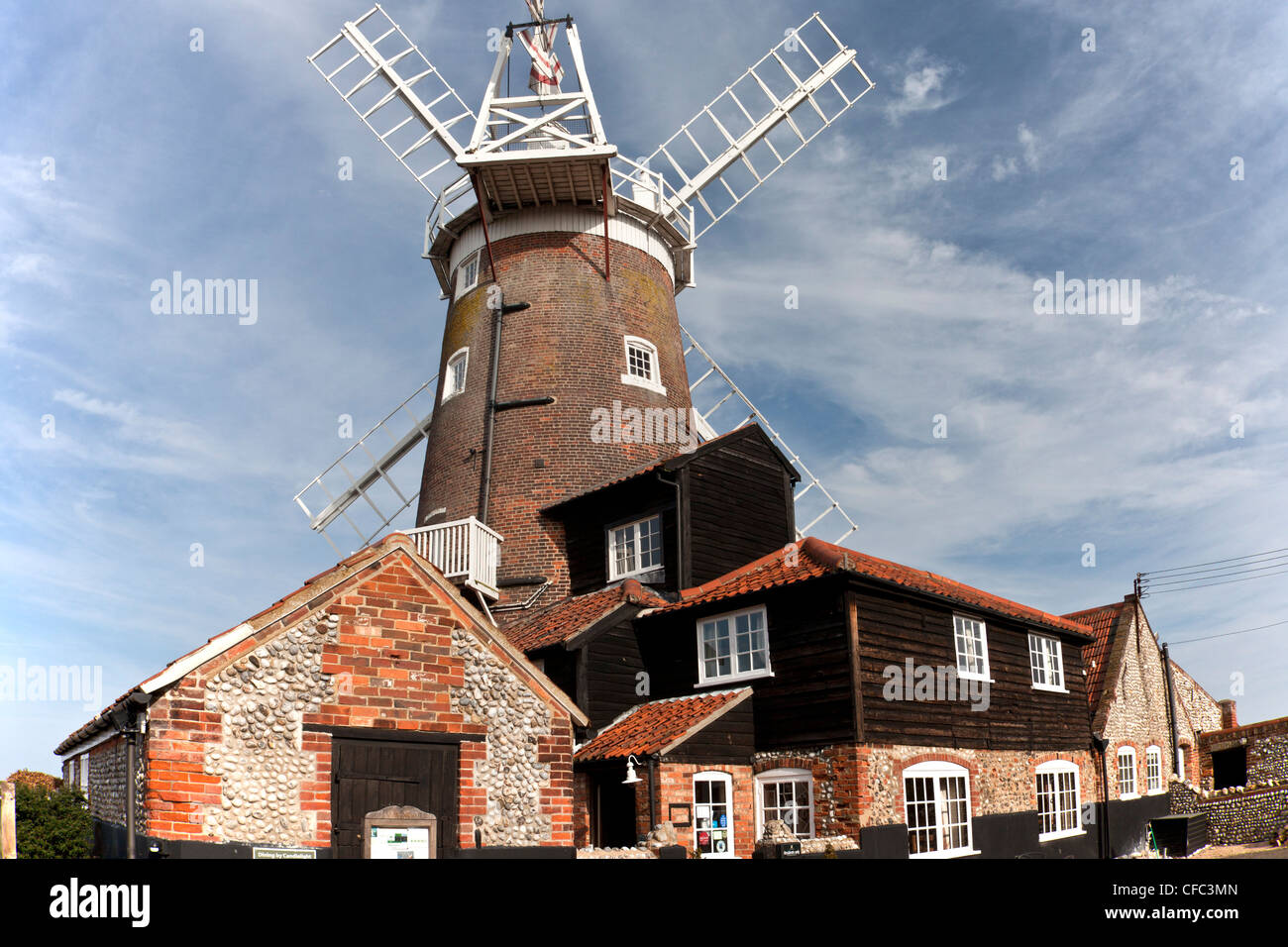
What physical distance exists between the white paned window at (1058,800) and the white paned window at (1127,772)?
3.63 meters

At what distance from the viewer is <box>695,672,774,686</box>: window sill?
61.5 ft

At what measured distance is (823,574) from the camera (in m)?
17.5

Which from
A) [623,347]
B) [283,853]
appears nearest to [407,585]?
[283,853]

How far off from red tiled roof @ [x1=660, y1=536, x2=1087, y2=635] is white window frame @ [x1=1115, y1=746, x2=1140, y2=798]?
6.72 m

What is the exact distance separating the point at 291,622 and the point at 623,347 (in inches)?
614

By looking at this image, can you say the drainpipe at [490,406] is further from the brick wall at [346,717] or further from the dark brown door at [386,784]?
the dark brown door at [386,784]

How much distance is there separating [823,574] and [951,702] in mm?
4382

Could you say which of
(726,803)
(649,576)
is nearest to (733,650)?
(726,803)

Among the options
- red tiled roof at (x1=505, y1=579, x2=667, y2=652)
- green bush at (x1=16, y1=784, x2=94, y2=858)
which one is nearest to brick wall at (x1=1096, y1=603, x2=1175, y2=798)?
red tiled roof at (x1=505, y1=579, x2=667, y2=652)

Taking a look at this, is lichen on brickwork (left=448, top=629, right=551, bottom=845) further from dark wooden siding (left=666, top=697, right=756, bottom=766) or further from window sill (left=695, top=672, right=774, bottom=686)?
window sill (left=695, top=672, right=774, bottom=686)

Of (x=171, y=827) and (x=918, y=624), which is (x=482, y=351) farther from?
(x=171, y=827)

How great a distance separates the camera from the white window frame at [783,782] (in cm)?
1725

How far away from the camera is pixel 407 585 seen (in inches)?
476

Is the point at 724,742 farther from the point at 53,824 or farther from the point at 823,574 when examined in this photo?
the point at 53,824
